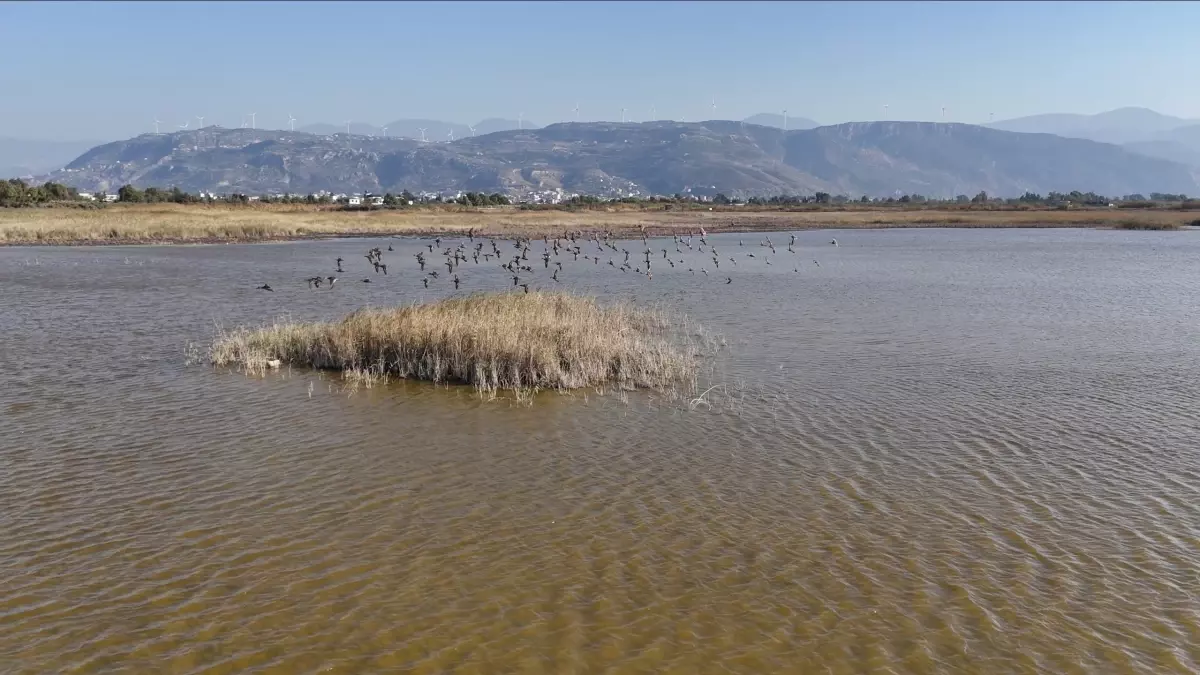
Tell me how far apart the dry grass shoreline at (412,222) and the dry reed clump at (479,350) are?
48.9 metres

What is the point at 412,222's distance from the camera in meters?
81.1

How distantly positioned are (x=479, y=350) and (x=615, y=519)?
7245 millimetres

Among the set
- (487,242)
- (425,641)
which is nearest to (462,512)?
(425,641)

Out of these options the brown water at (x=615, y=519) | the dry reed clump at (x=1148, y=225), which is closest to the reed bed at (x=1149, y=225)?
the dry reed clump at (x=1148, y=225)

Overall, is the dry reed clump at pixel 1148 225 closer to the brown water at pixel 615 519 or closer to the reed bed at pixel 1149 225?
the reed bed at pixel 1149 225

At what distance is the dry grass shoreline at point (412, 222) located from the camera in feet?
201

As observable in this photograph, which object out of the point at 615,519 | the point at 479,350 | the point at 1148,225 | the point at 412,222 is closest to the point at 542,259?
the point at 479,350

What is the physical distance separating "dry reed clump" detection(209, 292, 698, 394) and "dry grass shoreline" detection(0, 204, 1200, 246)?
48864mm

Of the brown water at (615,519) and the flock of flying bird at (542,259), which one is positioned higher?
the flock of flying bird at (542,259)

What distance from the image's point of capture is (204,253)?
52125 mm

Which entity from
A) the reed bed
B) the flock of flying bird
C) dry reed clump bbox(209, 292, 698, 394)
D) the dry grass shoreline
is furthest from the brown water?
the reed bed

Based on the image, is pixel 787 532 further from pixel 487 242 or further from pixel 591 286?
pixel 487 242

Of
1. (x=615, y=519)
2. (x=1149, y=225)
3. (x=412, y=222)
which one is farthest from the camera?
(x=412, y=222)

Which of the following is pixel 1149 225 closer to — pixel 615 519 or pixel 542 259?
pixel 542 259
